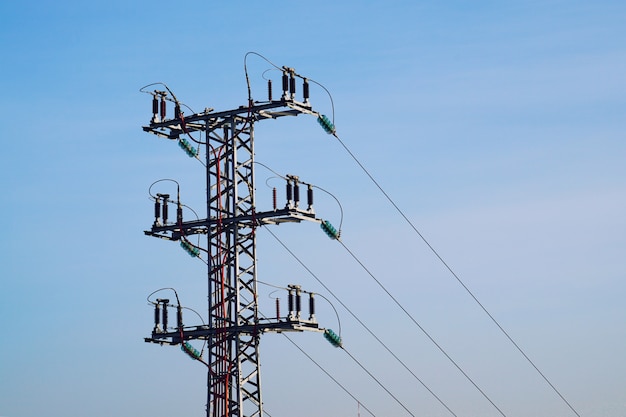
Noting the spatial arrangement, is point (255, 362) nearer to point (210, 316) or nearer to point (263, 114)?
point (210, 316)

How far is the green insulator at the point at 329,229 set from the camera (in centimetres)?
6662

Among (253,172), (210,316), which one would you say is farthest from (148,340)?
(253,172)

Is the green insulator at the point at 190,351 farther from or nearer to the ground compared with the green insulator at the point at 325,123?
nearer to the ground

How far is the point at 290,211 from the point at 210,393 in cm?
758

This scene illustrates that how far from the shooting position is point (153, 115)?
68.6 metres

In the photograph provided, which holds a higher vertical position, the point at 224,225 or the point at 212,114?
the point at 212,114

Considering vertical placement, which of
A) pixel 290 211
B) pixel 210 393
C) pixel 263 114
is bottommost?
pixel 210 393

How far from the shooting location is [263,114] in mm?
66375

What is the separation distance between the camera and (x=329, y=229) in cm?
6669

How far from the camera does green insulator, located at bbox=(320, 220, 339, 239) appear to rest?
66.6 metres

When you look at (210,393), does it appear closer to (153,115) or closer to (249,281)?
(249,281)

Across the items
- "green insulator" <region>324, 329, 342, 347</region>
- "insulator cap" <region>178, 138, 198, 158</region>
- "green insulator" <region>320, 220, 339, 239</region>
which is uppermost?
"insulator cap" <region>178, 138, 198, 158</region>

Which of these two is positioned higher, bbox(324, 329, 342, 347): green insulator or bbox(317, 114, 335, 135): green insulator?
bbox(317, 114, 335, 135): green insulator

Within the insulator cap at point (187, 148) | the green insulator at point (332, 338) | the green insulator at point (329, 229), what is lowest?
the green insulator at point (332, 338)
